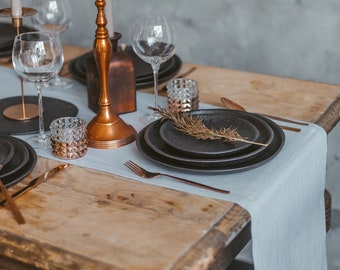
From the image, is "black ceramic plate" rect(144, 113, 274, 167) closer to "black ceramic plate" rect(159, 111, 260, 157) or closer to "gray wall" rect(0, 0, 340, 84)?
"black ceramic plate" rect(159, 111, 260, 157)

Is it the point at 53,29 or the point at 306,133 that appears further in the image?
the point at 53,29

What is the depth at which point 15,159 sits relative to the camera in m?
1.37

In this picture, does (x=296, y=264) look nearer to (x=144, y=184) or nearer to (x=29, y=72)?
(x=144, y=184)

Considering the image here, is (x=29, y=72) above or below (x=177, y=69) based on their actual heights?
above

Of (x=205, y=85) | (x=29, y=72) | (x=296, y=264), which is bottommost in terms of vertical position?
(x=296, y=264)

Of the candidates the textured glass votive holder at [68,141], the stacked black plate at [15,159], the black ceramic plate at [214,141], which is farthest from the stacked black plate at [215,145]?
the stacked black plate at [15,159]

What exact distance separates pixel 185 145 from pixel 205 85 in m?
0.46

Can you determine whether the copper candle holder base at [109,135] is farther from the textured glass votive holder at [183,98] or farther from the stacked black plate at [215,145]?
the textured glass votive holder at [183,98]

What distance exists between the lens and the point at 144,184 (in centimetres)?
131

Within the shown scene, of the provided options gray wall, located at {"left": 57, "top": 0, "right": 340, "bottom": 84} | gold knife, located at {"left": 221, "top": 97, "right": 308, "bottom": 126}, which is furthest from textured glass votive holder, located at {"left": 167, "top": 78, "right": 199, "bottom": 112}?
gray wall, located at {"left": 57, "top": 0, "right": 340, "bottom": 84}

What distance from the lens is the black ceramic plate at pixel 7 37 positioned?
2.07 m

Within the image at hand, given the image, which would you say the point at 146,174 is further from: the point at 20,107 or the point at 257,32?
the point at 257,32

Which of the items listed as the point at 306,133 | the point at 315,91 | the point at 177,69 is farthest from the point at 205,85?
the point at 306,133

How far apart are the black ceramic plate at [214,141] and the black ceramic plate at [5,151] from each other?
0.99 feet
